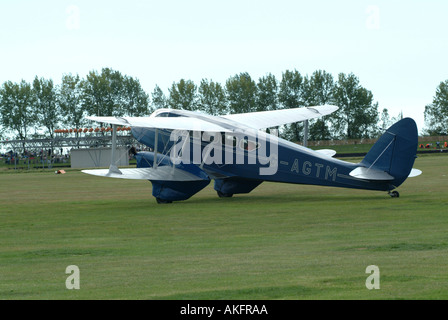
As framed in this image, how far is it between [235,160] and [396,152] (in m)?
5.61

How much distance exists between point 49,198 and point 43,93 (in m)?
82.5

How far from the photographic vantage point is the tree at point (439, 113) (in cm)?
11988

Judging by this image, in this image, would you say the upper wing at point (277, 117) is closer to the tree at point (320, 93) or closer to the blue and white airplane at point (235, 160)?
the blue and white airplane at point (235, 160)

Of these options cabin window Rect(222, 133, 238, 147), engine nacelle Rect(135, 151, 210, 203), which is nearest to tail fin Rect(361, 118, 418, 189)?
cabin window Rect(222, 133, 238, 147)

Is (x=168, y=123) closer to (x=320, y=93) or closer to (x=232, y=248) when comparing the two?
(x=232, y=248)

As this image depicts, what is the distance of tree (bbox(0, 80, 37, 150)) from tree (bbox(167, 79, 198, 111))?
2114 cm

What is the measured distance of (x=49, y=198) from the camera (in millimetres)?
27453

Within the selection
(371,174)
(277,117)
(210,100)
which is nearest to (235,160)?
(371,174)

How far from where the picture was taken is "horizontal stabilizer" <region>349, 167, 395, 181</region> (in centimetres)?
2081

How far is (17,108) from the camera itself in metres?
106

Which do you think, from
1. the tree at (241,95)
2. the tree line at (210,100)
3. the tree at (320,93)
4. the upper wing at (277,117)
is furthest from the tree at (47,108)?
the upper wing at (277,117)

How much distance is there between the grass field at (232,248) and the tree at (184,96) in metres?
79.9

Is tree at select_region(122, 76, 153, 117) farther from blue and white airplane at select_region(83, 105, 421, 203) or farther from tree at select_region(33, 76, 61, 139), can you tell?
blue and white airplane at select_region(83, 105, 421, 203)

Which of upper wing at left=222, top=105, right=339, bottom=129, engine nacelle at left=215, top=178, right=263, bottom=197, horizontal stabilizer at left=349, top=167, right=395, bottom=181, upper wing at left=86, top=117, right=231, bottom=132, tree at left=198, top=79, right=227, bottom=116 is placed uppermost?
tree at left=198, top=79, right=227, bottom=116
